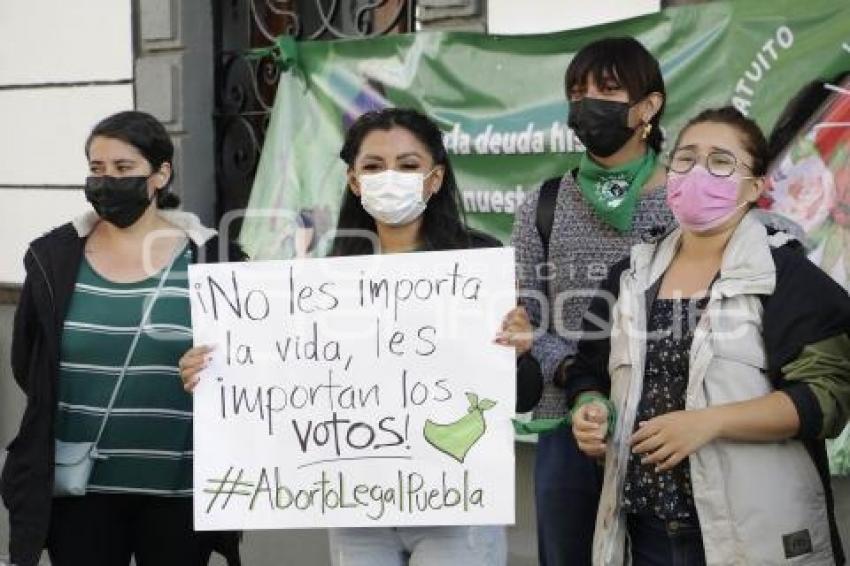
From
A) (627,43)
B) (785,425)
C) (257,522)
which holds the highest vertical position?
(627,43)

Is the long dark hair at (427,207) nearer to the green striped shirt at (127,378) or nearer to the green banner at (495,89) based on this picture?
the green striped shirt at (127,378)

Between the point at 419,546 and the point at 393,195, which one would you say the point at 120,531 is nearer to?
the point at 419,546

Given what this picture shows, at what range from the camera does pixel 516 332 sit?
2775 millimetres

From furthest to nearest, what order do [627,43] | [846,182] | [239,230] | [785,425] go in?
[239,230] → [846,182] → [627,43] → [785,425]

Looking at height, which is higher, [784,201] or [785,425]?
[784,201]

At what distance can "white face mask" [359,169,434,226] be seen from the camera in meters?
2.88

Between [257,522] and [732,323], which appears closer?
[732,323]

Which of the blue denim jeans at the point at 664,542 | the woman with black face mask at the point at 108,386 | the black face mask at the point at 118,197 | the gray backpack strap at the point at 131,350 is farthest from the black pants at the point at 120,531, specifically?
the blue denim jeans at the point at 664,542

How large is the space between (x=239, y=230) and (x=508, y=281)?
11.8 feet

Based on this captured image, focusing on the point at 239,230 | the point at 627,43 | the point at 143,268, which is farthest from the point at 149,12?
the point at 627,43

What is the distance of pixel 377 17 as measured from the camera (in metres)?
5.80

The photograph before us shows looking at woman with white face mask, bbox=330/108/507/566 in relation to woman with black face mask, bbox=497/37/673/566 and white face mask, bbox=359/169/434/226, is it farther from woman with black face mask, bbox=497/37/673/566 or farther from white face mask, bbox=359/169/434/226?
woman with black face mask, bbox=497/37/673/566

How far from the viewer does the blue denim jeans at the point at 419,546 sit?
2.79 meters

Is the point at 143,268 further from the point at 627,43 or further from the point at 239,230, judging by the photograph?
the point at 239,230
